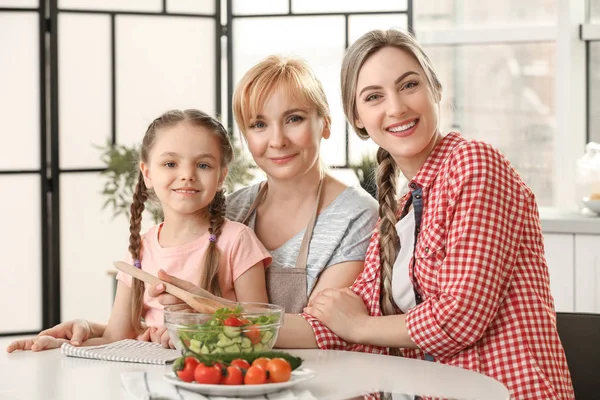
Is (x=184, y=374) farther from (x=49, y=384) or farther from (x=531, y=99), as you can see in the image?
(x=531, y=99)

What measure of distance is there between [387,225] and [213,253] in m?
0.42

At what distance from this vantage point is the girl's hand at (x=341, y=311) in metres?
1.91

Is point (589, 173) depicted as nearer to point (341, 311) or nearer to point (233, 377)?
point (341, 311)

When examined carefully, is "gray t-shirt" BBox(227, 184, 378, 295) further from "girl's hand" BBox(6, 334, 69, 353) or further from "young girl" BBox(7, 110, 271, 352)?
"girl's hand" BBox(6, 334, 69, 353)

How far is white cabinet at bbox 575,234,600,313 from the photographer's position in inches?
147

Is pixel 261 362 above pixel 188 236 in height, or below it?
below

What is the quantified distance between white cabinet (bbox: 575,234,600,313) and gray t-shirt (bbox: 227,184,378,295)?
70.5 inches

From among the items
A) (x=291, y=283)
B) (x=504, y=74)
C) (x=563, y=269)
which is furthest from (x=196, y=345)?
(x=504, y=74)

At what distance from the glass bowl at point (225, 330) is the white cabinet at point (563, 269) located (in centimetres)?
236

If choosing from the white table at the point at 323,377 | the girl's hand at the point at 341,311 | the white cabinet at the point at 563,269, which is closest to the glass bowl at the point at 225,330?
the white table at the point at 323,377

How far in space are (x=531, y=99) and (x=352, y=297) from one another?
9.25 feet

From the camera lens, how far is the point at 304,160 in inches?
87.7

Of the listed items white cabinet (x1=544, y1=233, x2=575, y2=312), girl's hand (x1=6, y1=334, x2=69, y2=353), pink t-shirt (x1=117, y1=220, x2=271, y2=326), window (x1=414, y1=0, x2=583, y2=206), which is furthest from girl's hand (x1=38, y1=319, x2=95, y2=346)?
window (x1=414, y1=0, x2=583, y2=206)

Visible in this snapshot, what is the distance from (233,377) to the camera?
1425mm
